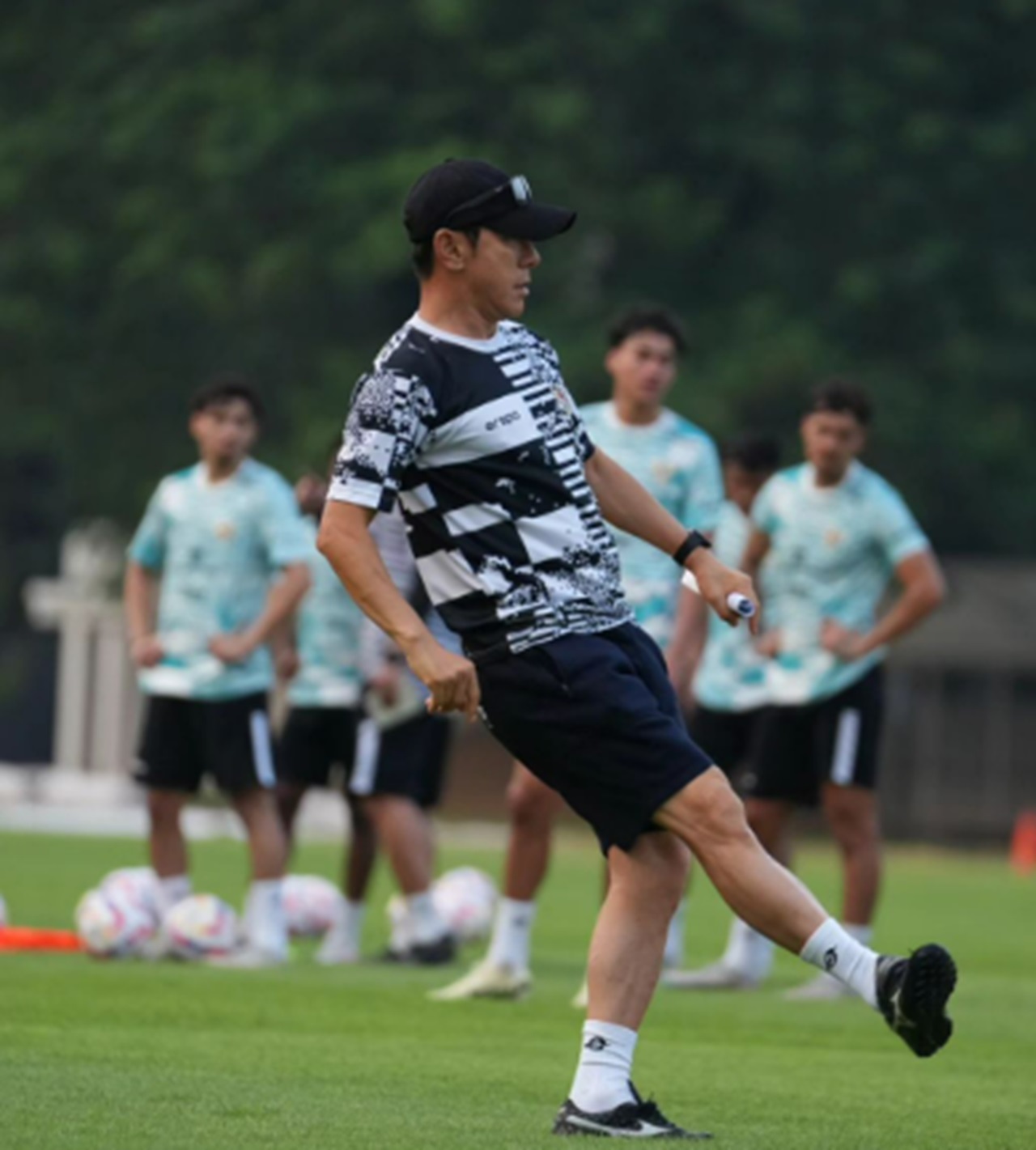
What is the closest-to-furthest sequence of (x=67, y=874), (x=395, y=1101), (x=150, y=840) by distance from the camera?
1. (x=395, y=1101)
2. (x=150, y=840)
3. (x=67, y=874)

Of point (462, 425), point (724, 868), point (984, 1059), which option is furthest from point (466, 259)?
point (984, 1059)

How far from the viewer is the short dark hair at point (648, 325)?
1213 centimetres

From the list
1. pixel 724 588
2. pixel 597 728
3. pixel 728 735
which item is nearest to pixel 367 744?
pixel 728 735

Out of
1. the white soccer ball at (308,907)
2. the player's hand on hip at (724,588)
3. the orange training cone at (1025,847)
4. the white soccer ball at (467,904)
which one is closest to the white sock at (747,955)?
the white soccer ball at (467,904)

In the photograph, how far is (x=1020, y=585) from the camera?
40.8 m

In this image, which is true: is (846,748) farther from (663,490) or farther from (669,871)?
(669,871)

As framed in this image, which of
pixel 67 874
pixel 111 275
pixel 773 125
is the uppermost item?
pixel 773 125

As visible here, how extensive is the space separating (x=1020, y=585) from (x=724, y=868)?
34.1m

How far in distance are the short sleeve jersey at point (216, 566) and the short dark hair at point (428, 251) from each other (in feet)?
18.7

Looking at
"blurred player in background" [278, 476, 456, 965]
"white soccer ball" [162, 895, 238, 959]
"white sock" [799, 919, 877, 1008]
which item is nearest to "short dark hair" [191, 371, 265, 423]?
"blurred player in background" [278, 476, 456, 965]

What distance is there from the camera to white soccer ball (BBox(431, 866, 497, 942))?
1527cm

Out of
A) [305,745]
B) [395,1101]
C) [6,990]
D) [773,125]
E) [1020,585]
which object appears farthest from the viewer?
[1020,585]

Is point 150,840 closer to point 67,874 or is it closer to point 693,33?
point 67,874

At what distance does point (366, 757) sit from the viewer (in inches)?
532
